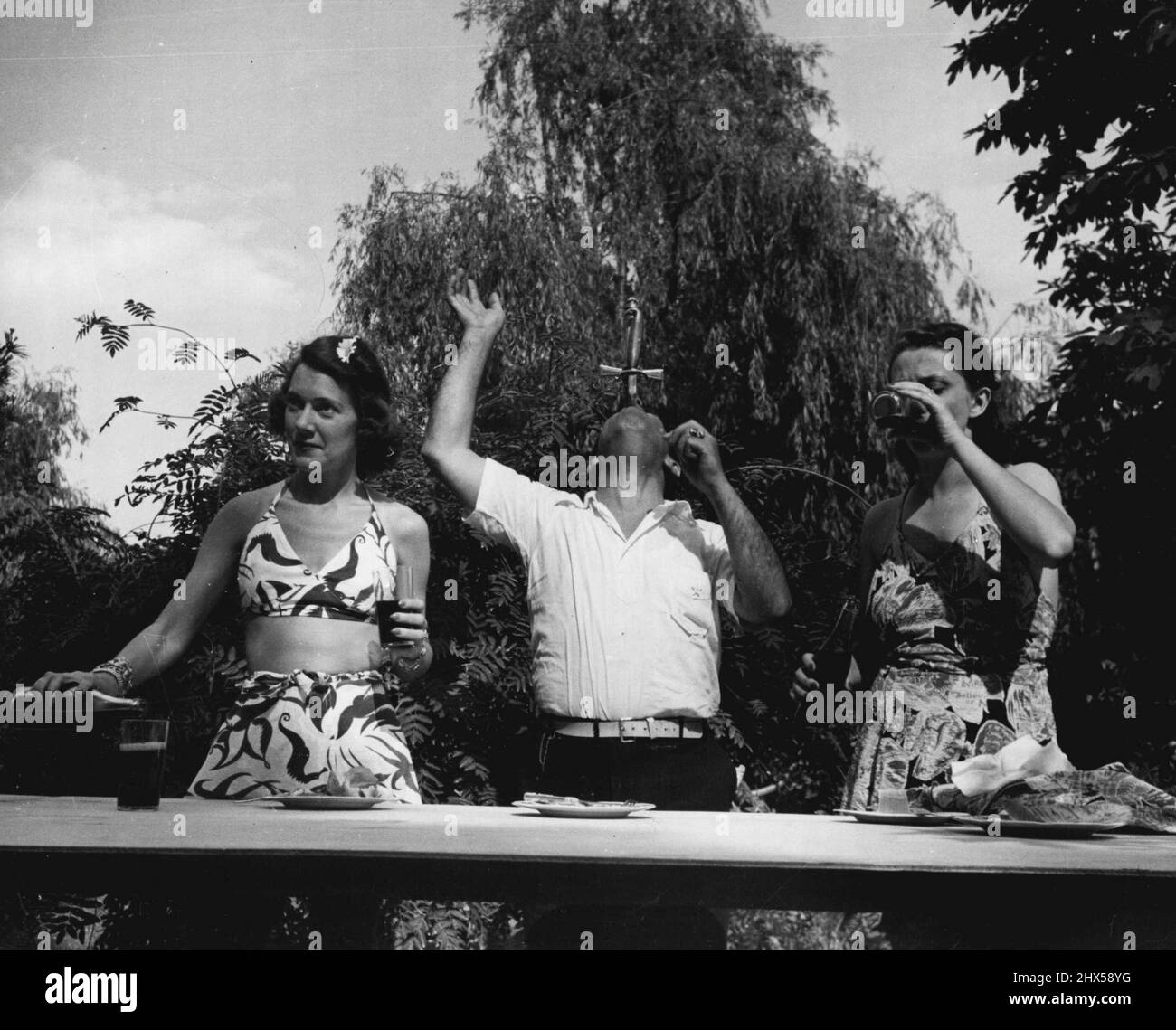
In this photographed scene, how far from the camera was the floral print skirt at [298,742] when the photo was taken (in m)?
2.71

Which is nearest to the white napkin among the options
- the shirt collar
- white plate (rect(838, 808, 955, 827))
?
white plate (rect(838, 808, 955, 827))

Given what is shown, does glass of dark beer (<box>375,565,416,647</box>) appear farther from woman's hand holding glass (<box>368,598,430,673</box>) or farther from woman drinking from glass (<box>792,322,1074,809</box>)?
woman drinking from glass (<box>792,322,1074,809</box>)

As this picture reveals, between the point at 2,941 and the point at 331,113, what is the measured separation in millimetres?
3043

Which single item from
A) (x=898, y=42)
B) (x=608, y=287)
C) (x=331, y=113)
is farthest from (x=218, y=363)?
(x=608, y=287)

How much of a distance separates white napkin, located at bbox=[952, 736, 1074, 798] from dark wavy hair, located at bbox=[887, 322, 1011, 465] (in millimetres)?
717

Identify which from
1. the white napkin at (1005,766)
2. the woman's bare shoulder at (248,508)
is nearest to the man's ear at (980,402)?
the white napkin at (1005,766)

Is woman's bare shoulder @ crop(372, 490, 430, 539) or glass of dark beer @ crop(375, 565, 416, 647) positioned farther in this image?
woman's bare shoulder @ crop(372, 490, 430, 539)

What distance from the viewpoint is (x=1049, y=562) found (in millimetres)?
2553

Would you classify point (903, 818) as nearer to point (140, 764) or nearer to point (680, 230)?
point (140, 764)

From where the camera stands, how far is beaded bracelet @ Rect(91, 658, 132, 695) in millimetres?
2668

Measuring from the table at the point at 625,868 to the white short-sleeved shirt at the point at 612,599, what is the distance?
831 mm

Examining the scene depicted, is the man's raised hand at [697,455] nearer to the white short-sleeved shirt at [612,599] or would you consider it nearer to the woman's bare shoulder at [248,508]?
the white short-sleeved shirt at [612,599]

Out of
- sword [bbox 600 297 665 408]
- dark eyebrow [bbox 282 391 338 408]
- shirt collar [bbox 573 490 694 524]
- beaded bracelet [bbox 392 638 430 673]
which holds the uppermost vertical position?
sword [bbox 600 297 665 408]
